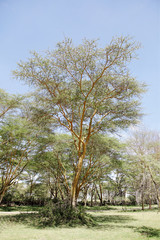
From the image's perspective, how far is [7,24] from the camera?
23.9ft

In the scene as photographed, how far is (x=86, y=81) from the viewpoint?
359 inches

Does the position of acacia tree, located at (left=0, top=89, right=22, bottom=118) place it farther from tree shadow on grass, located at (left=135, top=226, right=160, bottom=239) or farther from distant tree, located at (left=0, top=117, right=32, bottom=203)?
tree shadow on grass, located at (left=135, top=226, right=160, bottom=239)

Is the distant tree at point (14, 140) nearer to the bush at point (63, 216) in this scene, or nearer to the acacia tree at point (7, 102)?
the acacia tree at point (7, 102)

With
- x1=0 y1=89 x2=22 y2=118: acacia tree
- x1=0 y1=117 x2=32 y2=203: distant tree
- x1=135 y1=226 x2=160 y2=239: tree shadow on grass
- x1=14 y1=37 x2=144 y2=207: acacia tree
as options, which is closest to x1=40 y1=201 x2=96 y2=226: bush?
x1=14 y1=37 x2=144 y2=207: acacia tree

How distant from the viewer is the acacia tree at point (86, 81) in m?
7.88

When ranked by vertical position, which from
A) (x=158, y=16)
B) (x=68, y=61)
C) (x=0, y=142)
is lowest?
(x=0, y=142)

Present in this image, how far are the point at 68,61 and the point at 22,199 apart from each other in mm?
22494

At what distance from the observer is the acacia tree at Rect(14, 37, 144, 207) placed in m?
7.88

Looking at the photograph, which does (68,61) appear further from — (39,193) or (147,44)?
(39,193)

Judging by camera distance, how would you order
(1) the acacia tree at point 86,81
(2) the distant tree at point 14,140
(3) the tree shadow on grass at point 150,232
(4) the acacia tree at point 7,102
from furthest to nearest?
1. (2) the distant tree at point 14,140
2. (4) the acacia tree at point 7,102
3. (1) the acacia tree at point 86,81
4. (3) the tree shadow on grass at point 150,232

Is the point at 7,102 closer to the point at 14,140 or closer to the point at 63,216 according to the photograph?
the point at 14,140

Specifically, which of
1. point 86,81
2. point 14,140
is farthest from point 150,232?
point 14,140

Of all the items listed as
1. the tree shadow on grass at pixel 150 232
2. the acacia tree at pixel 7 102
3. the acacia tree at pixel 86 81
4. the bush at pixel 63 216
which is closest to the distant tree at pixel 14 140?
the acacia tree at pixel 7 102

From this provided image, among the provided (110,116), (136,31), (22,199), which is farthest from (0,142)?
(22,199)
